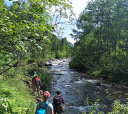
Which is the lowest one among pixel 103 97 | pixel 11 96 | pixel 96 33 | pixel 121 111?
pixel 103 97

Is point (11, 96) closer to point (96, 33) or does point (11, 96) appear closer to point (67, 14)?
point (67, 14)

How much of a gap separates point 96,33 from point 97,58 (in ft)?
23.7

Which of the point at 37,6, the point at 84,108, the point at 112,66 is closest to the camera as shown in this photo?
the point at 37,6

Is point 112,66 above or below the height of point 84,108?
above

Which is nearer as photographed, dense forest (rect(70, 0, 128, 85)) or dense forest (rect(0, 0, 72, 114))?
dense forest (rect(0, 0, 72, 114))

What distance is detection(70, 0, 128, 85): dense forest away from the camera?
847 inches

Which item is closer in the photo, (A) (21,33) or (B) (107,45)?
(A) (21,33)

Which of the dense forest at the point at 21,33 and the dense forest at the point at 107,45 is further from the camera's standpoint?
the dense forest at the point at 107,45

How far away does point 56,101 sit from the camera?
23.1 ft

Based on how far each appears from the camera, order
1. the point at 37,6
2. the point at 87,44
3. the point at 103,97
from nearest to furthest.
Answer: the point at 37,6 < the point at 103,97 < the point at 87,44

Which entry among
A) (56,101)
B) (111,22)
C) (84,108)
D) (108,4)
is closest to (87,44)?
(111,22)

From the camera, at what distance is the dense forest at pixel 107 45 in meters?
21.5

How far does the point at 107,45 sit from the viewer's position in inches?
1194

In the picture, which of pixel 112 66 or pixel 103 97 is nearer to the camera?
pixel 103 97
